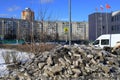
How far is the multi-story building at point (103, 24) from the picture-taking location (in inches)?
3479

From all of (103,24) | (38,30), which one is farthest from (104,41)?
(103,24)

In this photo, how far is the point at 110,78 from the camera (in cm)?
930

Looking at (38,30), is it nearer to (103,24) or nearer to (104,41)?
(104,41)

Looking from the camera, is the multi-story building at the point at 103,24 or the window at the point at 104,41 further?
the multi-story building at the point at 103,24

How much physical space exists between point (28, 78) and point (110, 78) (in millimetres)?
3326

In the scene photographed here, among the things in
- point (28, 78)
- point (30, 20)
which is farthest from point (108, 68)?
point (30, 20)

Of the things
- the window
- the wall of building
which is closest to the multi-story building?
the wall of building

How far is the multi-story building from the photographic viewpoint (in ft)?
290

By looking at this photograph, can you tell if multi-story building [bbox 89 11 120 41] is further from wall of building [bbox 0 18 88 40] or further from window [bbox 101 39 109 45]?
window [bbox 101 39 109 45]

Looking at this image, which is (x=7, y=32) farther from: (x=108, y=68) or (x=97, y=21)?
(x=108, y=68)

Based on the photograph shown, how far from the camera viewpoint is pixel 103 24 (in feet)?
295

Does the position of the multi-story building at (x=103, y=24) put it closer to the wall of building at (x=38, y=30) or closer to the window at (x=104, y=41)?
the wall of building at (x=38, y=30)


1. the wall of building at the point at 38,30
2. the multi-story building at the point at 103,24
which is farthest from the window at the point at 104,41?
the multi-story building at the point at 103,24

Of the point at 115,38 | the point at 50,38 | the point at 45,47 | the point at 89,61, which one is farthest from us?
the point at 115,38
